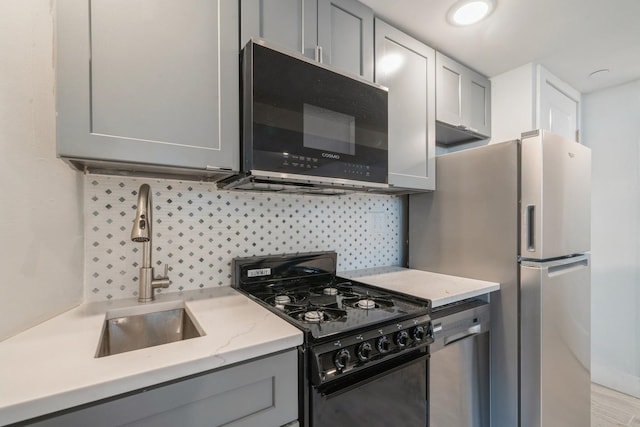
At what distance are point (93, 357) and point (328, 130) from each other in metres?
1.05

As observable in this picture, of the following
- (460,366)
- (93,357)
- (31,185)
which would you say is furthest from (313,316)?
(31,185)

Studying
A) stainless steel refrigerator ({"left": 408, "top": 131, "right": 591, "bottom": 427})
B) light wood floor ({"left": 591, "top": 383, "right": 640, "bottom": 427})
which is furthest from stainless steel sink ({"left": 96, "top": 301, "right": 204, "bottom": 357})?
light wood floor ({"left": 591, "top": 383, "right": 640, "bottom": 427})

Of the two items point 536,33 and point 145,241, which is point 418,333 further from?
point 536,33

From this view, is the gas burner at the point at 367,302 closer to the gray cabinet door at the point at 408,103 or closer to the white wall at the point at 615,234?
the gray cabinet door at the point at 408,103

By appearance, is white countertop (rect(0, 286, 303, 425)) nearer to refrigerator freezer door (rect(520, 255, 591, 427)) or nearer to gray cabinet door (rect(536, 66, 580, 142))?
refrigerator freezer door (rect(520, 255, 591, 427))

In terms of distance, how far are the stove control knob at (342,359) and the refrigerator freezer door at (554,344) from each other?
1067 mm

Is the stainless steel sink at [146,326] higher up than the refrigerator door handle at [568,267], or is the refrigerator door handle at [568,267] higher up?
the refrigerator door handle at [568,267]

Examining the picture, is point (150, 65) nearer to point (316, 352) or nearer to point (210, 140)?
point (210, 140)

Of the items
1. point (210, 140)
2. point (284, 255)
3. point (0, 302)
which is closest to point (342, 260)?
point (284, 255)

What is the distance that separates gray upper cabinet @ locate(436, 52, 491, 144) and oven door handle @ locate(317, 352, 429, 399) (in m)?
1.39

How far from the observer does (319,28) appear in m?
1.29

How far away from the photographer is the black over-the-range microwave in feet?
3.46

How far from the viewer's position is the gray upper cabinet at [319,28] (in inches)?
44.8

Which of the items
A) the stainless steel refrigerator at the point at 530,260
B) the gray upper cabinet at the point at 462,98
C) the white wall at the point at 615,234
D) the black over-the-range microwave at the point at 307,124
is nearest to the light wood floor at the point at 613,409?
the white wall at the point at 615,234
